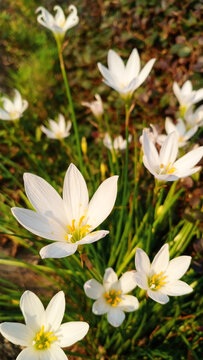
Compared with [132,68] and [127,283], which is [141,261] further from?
[132,68]

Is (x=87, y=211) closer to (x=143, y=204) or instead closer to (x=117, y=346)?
(x=117, y=346)

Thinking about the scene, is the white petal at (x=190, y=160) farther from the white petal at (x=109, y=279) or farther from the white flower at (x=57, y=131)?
the white flower at (x=57, y=131)

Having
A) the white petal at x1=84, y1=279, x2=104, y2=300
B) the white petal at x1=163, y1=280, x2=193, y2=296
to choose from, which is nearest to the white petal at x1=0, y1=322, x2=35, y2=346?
the white petal at x1=84, y1=279, x2=104, y2=300

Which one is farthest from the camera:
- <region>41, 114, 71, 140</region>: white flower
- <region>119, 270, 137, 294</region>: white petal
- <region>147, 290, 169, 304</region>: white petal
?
<region>41, 114, 71, 140</region>: white flower

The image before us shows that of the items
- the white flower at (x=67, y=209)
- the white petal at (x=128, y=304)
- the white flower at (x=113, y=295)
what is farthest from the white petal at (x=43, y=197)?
the white petal at (x=128, y=304)

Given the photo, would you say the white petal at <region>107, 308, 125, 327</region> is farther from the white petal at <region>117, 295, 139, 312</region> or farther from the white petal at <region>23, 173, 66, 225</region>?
the white petal at <region>23, 173, 66, 225</region>

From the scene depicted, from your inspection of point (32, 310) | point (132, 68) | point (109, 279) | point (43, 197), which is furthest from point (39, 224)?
point (132, 68)
